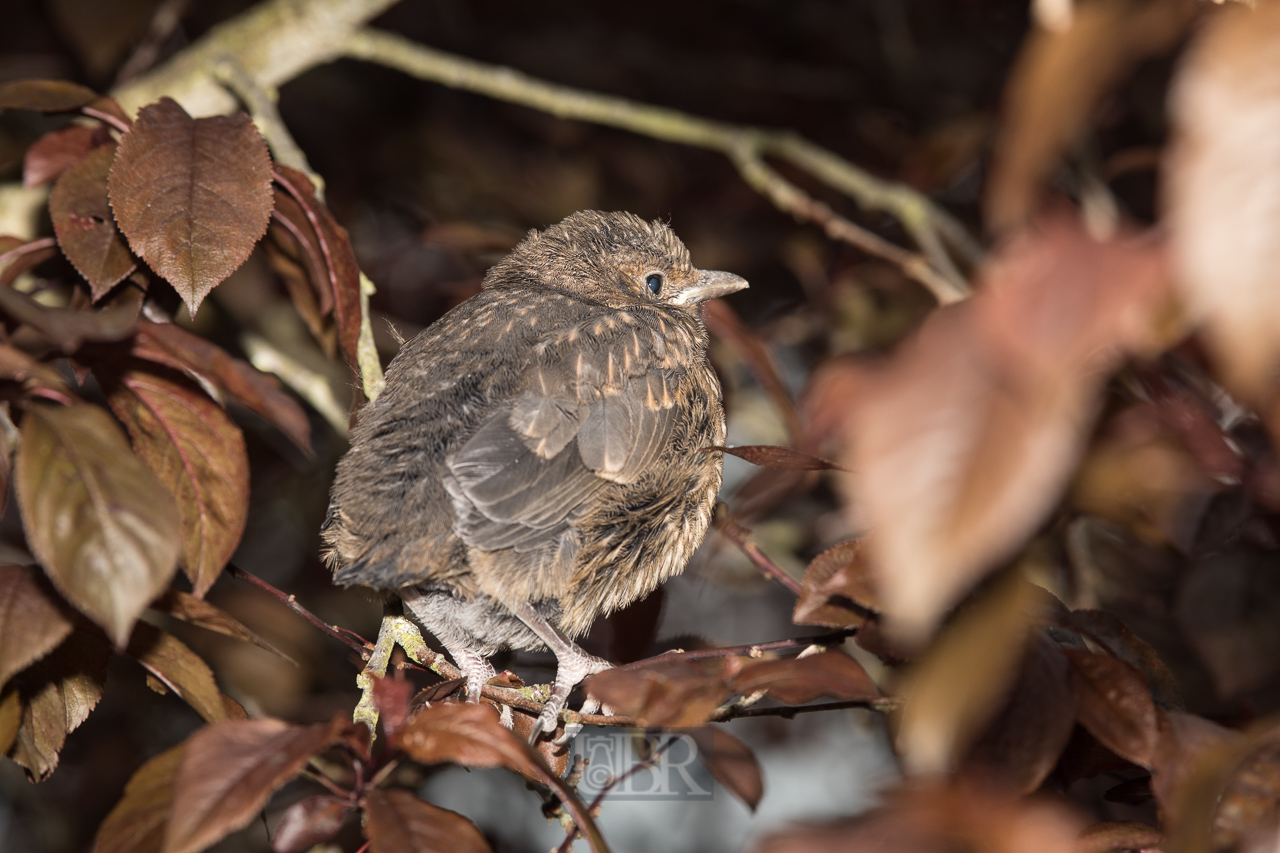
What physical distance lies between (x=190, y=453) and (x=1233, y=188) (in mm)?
1626

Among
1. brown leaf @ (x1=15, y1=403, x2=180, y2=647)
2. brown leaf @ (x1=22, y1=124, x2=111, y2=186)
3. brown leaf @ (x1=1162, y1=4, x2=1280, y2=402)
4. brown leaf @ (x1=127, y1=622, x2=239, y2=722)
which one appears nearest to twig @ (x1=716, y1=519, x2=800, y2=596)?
brown leaf @ (x1=127, y1=622, x2=239, y2=722)

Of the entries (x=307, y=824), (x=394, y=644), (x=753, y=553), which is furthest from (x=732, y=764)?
(x=394, y=644)

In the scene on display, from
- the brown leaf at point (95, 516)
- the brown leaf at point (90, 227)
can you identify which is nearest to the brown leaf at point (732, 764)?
the brown leaf at point (95, 516)

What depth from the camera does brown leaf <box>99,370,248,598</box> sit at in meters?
1.73

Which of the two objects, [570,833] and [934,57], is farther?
[934,57]

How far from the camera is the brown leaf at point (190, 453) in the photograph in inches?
68.2

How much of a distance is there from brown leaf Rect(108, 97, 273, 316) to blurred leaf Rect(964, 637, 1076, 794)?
145 centimetres

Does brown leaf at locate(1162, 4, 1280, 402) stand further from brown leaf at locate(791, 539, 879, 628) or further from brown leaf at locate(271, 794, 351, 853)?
brown leaf at locate(271, 794, 351, 853)

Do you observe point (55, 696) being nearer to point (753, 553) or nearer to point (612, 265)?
point (753, 553)

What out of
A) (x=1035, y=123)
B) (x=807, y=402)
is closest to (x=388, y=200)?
(x=807, y=402)

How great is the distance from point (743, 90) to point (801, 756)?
344 cm

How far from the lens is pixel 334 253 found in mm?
2061

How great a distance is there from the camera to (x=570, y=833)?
65.8 inches

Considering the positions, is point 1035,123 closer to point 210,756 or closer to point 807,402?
point 210,756
